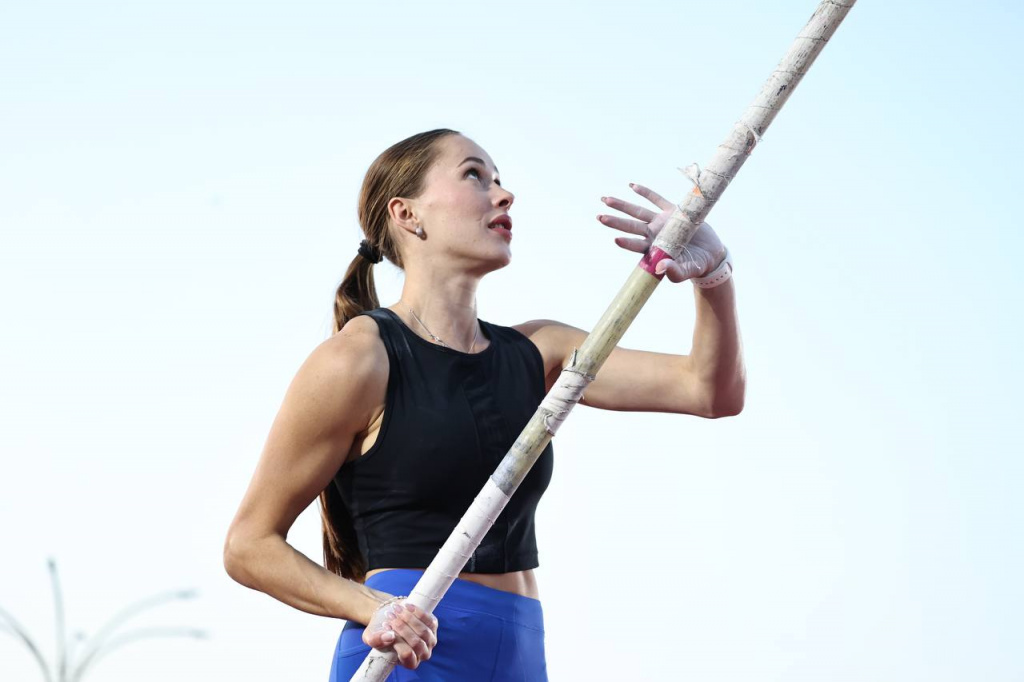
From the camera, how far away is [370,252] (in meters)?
3.47

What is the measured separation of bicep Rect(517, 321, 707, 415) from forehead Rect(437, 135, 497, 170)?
0.51 meters

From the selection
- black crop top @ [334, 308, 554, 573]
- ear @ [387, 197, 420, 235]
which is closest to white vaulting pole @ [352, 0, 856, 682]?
black crop top @ [334, 308, 554, 573]

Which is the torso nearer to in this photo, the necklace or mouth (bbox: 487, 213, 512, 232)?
the necklace

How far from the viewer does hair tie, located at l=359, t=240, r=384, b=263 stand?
3.47 m

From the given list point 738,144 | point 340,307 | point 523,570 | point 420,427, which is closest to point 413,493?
point 420,427

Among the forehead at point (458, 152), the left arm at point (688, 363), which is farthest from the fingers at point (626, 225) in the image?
the forehead at point (458, 152)

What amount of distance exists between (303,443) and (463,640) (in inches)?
23.2

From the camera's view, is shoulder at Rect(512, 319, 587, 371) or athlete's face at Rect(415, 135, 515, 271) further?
shoulder at Rect(512, 319, 587, 371)

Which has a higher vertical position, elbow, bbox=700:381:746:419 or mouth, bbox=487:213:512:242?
mouth, bbox=487:213:512:242

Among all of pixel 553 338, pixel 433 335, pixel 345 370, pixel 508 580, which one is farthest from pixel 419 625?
pixel 553 338

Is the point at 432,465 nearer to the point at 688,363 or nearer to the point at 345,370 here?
the point at 345,370

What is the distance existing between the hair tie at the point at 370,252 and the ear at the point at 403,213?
15 centimetres

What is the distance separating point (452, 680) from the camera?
2832 millimetres

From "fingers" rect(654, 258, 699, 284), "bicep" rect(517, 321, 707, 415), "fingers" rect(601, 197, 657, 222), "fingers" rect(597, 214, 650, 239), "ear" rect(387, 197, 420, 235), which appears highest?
"ear" rect(387, 197, 420, 235)
